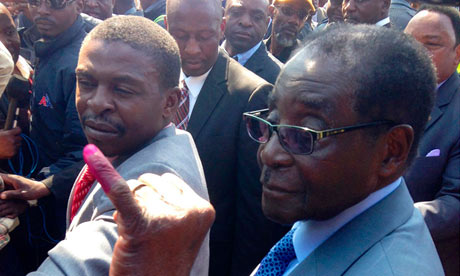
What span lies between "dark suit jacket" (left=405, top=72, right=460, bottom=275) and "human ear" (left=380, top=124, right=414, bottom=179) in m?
1.37

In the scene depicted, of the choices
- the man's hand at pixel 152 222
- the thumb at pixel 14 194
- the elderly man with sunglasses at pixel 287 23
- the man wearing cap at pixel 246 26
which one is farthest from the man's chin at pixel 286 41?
the man's hand at pixel 152 222

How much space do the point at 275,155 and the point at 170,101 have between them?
0.64 metres

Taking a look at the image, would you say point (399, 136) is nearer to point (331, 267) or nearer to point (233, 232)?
point (331, 267)

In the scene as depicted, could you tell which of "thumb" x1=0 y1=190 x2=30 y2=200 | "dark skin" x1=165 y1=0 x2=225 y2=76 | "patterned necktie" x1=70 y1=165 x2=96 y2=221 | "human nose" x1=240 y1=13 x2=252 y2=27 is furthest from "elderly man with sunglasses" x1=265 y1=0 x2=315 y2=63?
"patterned necktie" x1=70 y1=165 x2=96 y2=221

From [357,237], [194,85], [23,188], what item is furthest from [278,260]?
[23,188]

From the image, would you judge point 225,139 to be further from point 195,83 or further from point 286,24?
point 286,24

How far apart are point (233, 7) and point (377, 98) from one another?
130 inches

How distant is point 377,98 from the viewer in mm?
1223

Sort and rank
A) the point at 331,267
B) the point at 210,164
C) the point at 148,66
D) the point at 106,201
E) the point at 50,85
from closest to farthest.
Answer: the point at 331,267 → the point at 106,201 → the point at 148,66 → the point at 210,164 → the point at 50,85

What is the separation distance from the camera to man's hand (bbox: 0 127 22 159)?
2.92 metres

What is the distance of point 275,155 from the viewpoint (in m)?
1.33

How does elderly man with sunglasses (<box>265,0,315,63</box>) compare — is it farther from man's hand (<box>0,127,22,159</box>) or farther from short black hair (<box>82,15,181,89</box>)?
short black hair (<box>82,15,181,89</box>)

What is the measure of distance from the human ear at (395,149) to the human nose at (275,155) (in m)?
0.25

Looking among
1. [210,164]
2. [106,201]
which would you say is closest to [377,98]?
[106,201]
